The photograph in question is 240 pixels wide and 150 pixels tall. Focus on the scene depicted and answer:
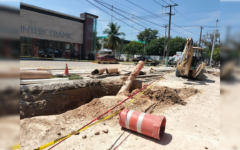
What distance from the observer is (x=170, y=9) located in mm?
23844

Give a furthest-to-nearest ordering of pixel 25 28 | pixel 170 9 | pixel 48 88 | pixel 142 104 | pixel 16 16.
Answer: pixel 170 9, pixel 25 28, pixel 48 88, pixel 142 104, pixel 16 16

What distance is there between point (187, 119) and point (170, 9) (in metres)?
22.9

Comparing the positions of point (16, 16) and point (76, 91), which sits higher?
point (16, 16)

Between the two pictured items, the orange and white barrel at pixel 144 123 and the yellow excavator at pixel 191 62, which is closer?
the orange and white barrel at pixel 144 123

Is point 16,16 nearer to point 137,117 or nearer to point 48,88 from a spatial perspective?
point 137,117

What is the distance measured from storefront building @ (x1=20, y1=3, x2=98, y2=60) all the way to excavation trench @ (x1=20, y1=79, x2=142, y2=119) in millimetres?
16367

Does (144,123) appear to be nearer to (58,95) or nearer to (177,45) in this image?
(58,95)

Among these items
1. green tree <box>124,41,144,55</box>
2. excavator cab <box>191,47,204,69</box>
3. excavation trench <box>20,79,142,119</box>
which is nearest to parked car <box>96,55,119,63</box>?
excavator cab <box>191,47,204,69</box>

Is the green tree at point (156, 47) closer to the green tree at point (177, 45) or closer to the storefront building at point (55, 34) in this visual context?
the green tree at point (177, 45)

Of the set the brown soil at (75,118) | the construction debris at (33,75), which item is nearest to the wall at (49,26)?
the construction debris at (33,75)

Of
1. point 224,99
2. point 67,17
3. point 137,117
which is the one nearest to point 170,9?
point 67,17

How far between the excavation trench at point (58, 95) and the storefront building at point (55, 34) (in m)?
16.4

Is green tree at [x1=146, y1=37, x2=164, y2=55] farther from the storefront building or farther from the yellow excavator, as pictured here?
the yellow excavator

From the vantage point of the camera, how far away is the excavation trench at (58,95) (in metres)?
5.78
